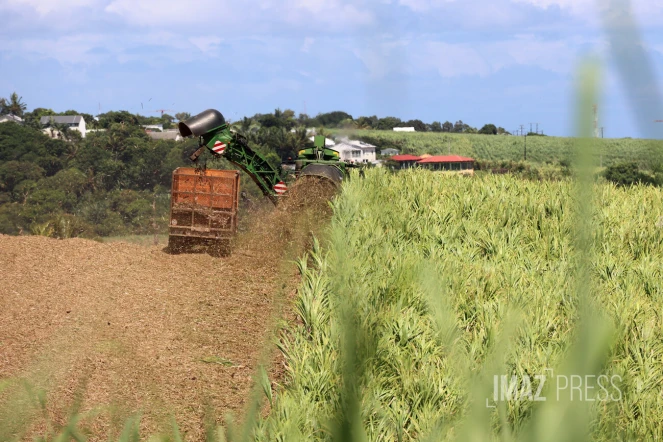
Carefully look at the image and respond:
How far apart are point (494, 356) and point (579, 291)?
20 centimetres

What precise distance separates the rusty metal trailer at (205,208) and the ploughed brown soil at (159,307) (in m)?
0.33

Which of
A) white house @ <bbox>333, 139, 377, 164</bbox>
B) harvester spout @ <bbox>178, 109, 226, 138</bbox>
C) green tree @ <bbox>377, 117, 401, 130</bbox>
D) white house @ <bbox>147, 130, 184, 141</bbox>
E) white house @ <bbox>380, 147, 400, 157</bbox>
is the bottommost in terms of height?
green tree @ <bbox>377, 117, 401, 130</bbox>

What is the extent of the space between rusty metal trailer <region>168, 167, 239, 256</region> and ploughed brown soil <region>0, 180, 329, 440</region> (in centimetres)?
33

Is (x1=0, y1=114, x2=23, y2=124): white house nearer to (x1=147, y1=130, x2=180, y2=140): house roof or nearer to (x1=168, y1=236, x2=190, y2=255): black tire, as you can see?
(x1=147, y1=130, x2=180, y2=140): house roof

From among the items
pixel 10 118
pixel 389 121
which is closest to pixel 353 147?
pixel 389 121

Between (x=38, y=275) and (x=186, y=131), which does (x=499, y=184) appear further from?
(x=38, y=275)

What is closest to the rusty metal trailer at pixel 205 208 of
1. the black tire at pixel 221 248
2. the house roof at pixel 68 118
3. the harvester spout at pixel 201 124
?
the black tire at pixel 221 248

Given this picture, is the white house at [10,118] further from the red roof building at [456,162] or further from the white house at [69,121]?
the red roof building at [456,162]

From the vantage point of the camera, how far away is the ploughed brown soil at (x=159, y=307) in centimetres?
521

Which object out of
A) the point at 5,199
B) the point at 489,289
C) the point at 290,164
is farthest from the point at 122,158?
the point at 489,289

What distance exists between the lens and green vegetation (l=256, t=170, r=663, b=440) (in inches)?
18.6

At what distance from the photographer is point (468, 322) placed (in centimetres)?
482

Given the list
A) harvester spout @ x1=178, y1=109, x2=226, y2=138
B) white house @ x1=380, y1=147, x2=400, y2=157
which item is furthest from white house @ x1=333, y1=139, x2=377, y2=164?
harvester spout @ x1=178, y1=109, x2=226, y2=138

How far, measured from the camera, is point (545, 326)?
14.5 feet
